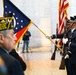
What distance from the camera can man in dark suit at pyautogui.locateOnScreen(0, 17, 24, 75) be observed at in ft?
7.83

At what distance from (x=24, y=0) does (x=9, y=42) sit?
19.9 meters

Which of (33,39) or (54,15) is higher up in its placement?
(54,15)

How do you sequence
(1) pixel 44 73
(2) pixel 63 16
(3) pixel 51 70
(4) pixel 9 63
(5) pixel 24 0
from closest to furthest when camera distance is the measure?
1. (4) pixel 9 63
2. (1) pixel 44 73
3. (3) pixel 51 70
4. (2) pixel 63 16
5. (5) pixel 24 0

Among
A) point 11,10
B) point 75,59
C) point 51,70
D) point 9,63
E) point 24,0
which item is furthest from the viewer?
point 24,0

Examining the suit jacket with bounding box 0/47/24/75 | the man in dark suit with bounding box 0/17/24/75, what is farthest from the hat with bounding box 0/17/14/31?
the suit jacket with bounding box 0/47/24/75

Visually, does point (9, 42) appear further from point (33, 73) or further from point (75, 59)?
point (33, 73)

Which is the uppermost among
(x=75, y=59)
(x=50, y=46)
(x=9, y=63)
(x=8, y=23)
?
(x=8, y=23)

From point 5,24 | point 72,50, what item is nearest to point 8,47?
point 5,24

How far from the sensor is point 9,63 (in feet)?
7.80

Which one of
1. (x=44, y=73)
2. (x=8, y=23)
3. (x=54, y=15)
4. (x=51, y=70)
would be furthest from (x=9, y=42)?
(x=54, y=15)

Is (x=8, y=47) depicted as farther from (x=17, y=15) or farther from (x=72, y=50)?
(x=72, y=50)

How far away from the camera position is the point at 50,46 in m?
21.5

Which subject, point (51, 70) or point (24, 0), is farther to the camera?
point (24, 0)

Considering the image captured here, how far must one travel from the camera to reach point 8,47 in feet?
8.67
